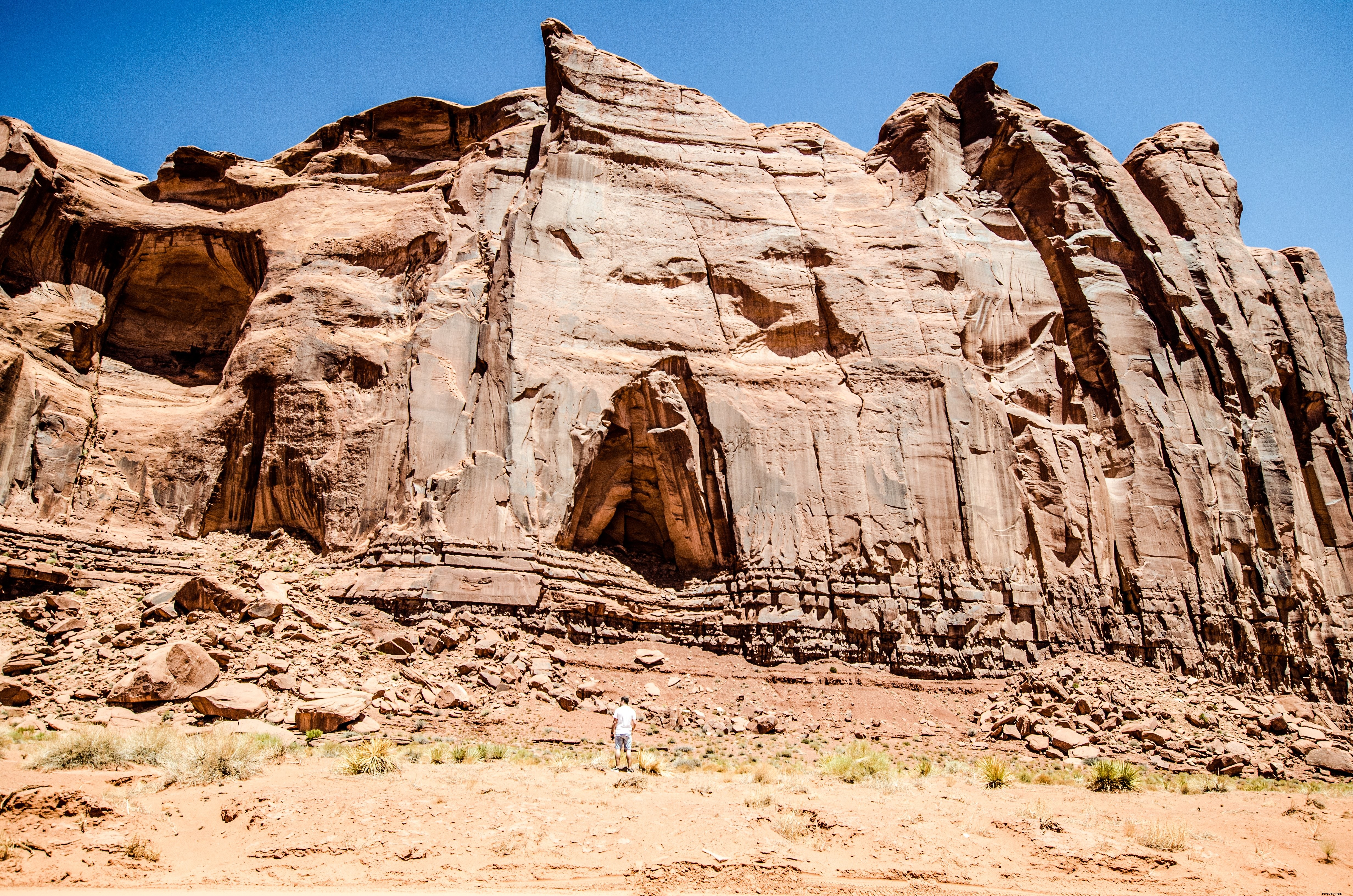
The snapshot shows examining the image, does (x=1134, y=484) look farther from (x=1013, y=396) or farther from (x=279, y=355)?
(x=279, y=355)

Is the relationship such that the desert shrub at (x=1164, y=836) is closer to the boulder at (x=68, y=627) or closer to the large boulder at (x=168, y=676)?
the large boulder at (x=168, y=676)

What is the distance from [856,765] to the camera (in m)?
13.2

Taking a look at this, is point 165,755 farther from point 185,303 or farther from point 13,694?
point 185,303

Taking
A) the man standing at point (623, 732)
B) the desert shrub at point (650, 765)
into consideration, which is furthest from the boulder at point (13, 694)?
the desert shrub at point (650, 765)

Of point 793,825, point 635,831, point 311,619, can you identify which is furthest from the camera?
point 311,619

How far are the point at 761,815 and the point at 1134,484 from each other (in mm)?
18271

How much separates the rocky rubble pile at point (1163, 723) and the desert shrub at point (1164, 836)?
6740 mm

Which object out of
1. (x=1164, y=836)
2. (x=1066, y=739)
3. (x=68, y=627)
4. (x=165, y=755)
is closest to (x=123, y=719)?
(x=165, y=755)

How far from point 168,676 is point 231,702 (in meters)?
1.21

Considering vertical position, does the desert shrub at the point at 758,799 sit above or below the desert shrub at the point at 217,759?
below

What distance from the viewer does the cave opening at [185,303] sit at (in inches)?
989

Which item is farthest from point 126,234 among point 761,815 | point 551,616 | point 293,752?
point 761,815

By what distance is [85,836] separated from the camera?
766cm

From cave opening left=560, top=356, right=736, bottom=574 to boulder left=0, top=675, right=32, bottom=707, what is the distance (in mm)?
10962
